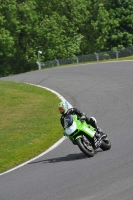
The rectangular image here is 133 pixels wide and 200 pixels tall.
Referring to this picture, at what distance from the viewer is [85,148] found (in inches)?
564

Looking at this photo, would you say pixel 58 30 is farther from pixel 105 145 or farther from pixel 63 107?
pixel 63 107

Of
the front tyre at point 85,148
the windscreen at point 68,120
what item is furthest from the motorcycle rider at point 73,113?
the front tyre at point 85,148

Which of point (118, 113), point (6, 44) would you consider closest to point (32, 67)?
point (6, 44)

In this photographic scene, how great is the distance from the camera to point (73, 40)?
249 feet

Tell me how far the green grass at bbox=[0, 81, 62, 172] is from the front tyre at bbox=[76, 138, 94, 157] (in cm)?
208

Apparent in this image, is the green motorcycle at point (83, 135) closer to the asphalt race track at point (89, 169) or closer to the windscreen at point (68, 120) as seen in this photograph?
the windscreen at point (68, 120)

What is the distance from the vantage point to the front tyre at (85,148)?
1423cm

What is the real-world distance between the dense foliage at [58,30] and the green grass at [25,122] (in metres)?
39.7

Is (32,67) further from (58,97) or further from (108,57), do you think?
(58,97)

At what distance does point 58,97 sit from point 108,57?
2384 centimetres

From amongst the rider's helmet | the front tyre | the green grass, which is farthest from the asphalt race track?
the rider's helmet

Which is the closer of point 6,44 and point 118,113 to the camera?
point 118,113

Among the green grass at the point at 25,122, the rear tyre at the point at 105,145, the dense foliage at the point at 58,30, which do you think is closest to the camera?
the rear tyre at the point at 105,145

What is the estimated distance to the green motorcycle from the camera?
14416 mm
